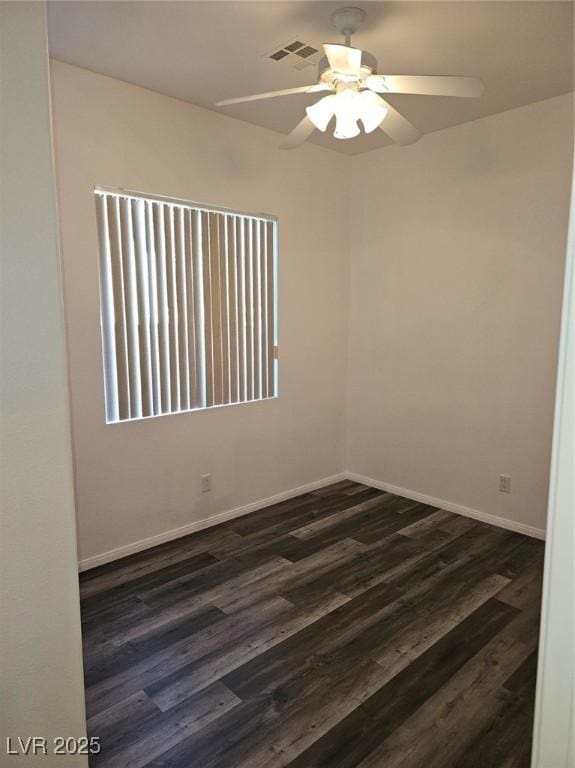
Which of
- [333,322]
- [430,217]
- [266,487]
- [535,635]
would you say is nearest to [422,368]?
[333,322]

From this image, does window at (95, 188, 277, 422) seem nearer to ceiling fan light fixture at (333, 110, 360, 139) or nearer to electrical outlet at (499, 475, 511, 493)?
ceiling fan light fixture at (333, 110, 360, 139)

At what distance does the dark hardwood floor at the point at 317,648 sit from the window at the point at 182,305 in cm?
101

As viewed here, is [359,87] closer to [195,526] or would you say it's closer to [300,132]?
[300,132]

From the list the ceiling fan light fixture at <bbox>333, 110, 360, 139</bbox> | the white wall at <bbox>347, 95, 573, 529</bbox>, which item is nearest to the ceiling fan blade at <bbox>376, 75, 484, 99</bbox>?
the ceiling fan light fixture at <bbox>333, 110, 360, 139</bbox>

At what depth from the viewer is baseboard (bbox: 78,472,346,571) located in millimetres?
2986

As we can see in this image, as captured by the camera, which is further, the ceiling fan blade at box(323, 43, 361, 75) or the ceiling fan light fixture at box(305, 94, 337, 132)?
the ceiling fan light fixture at box(305, 94, 337, 132)

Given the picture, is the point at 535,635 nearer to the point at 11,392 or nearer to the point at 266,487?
the point at 266,487

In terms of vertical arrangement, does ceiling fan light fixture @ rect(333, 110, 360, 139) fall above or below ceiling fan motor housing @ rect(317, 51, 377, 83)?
below

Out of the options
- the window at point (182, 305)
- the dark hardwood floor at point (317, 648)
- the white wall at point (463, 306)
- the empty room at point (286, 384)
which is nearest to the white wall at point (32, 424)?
the empty room at point (286, 384)

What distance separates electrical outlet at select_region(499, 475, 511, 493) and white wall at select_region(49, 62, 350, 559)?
4.61 feet

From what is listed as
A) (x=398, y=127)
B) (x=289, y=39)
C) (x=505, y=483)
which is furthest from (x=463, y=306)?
(x=289, y=39)

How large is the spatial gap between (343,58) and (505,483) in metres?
2.82

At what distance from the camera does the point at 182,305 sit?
3203 mm

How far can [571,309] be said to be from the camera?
725mm
